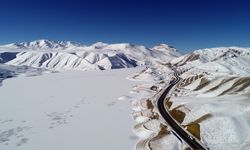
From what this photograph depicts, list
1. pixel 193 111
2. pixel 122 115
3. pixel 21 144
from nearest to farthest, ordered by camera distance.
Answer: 1. pixel 21 144
2. pixel 193 111
3. pixel 122 115

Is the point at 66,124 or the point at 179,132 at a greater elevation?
the point at 179,132

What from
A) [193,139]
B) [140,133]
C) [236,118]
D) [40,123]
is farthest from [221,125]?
[40,123]

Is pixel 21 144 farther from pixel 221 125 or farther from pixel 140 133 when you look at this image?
pixel 221 125

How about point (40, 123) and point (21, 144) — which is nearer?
point (21, 144)

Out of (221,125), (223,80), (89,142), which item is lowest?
(89,142)

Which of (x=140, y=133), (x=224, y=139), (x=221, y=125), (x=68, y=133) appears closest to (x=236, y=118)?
(x=221, y=125)

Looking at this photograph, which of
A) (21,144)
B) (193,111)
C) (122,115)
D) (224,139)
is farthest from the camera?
(122,115)

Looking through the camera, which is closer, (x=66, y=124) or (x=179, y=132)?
(x=179, y=132)

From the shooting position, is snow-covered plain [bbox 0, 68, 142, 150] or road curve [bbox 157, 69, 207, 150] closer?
road curve [bbox 157, 69, 207, 150]

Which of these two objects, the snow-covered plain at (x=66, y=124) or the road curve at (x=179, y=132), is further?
the snow-covered plain at (x=66, y=124)

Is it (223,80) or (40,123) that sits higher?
(223,80)
